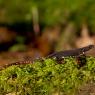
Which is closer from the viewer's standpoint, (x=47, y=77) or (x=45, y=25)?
(x=47, y=77)

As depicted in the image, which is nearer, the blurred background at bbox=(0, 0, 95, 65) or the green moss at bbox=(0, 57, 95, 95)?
the green moss at bbox=(0, 57, 95, 95)

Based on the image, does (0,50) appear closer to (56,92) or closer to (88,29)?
(88,29)

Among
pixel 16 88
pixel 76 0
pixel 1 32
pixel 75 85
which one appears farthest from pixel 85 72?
pixel 1 32

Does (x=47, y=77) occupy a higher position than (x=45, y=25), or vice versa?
(x=45, y=25)

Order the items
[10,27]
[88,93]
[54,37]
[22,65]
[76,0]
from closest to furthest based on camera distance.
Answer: [88,93] < [22,65] < [76,0] < [54,37] < [10,27]
